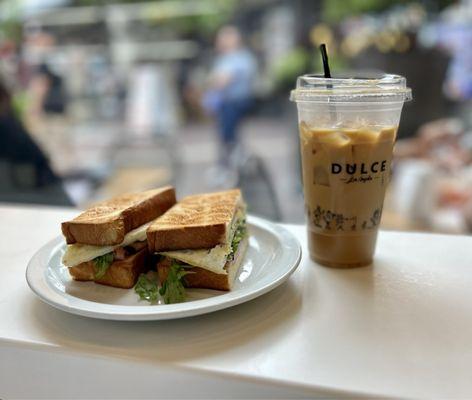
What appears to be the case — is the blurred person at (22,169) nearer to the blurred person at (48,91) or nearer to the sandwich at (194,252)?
the sandwich at (194,252)

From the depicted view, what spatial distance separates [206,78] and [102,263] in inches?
203

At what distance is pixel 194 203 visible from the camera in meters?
0.94

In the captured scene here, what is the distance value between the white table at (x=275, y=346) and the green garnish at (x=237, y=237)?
0.08 metres

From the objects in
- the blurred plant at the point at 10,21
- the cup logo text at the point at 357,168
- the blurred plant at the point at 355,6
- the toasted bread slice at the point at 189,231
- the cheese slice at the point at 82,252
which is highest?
the blurred plant at the point at 10,21

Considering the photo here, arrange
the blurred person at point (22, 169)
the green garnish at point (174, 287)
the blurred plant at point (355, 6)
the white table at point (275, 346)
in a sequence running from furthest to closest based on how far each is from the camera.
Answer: the blurred plant at point (355, 6) < the blurred person at point (22, 169) < the green garnish at point (174, 287) < the white table at point (275, 346)

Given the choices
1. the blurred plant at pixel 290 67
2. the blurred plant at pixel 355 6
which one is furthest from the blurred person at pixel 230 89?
the blurred plant at pixel 355 6

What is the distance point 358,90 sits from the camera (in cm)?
78

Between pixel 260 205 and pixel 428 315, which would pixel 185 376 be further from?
pixel 260 205

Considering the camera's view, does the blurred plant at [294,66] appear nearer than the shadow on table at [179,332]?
No

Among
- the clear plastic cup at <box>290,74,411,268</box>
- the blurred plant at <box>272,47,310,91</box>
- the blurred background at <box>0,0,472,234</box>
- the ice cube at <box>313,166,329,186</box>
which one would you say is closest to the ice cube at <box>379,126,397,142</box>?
the clear plastic cup at <box>290,74,411,268</box>

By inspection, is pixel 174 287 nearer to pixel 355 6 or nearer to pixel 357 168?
pixel 357 168

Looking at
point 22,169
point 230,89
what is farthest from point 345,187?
point 230,89

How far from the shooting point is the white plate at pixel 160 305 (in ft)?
2.11

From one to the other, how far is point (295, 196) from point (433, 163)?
3.64ft
